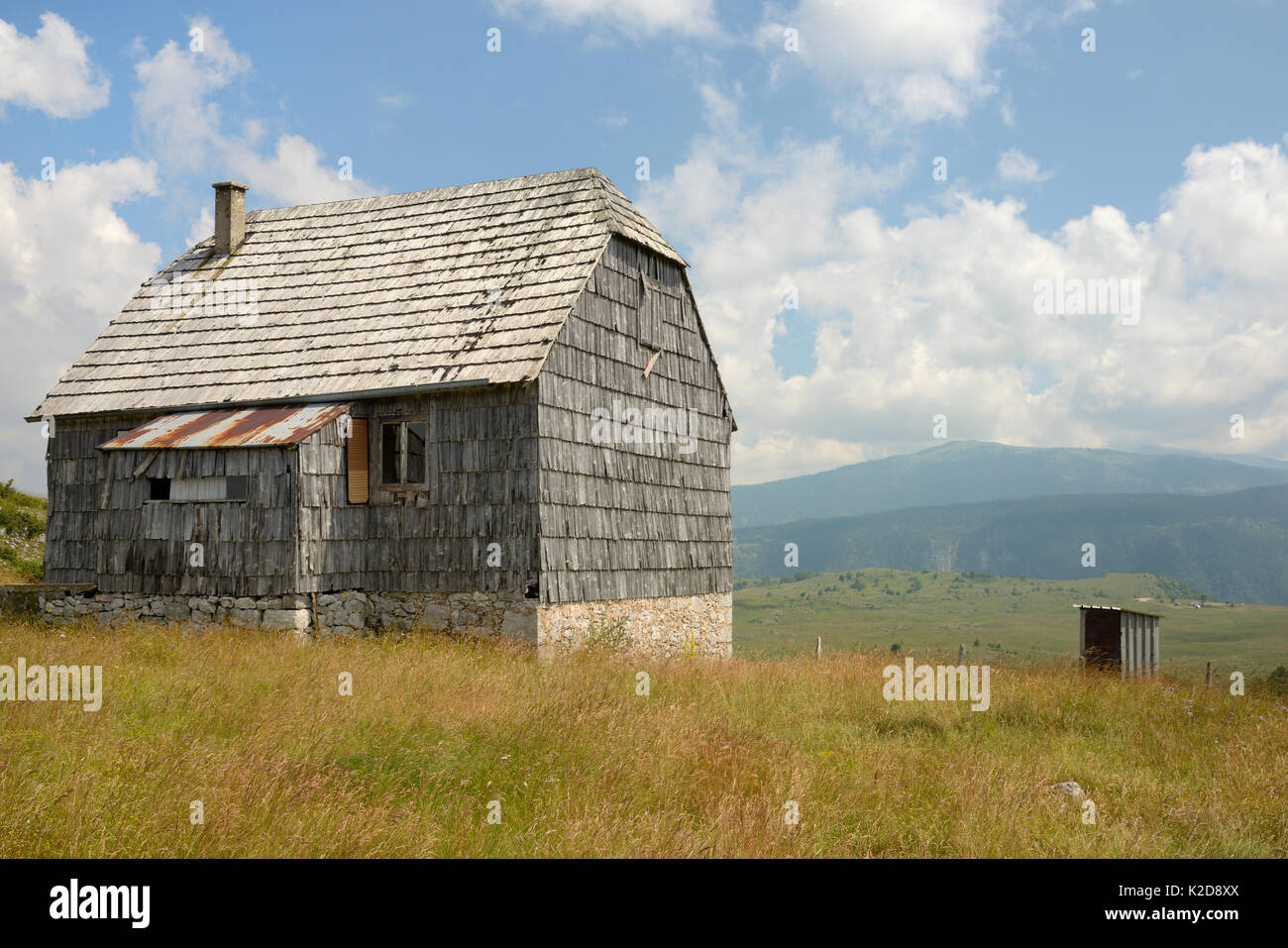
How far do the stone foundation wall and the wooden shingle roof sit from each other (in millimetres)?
3523

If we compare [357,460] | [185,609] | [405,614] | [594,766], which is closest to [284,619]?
[405,614]

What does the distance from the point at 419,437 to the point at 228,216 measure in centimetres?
743

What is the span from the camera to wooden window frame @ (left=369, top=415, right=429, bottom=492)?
16.0 meters

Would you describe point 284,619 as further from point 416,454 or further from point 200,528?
point 416,454

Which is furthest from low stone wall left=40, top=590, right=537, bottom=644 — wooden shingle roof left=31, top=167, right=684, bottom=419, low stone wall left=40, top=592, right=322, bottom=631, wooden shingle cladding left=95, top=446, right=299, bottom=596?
wooden shingle roof left=31, top=167, right=684, bottom=419

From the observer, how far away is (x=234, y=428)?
52.6 feet

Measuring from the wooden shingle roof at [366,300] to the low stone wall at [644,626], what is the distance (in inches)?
156

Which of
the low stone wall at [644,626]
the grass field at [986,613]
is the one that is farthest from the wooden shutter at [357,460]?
the grass field at [986,613]

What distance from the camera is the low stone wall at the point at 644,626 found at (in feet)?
49.5

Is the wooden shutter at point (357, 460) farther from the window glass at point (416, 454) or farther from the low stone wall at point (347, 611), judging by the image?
the window glass at point (416, 454)

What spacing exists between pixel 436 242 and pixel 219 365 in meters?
4.72

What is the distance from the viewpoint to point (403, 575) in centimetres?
1591

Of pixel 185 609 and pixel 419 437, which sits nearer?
pixel 185 609
